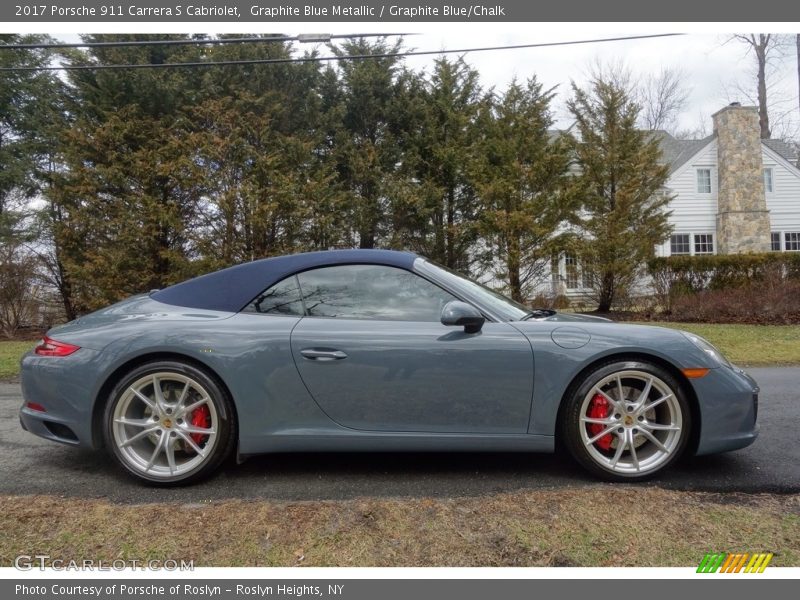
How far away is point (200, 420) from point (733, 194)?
26.3 m

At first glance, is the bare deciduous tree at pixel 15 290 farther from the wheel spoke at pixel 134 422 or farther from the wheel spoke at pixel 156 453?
the wheel spoke at pixel 156 453

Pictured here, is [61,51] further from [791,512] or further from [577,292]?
[791,512]

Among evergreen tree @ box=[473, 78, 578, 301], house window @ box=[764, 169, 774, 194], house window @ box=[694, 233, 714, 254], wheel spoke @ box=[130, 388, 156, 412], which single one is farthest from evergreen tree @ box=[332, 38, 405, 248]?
house window @ box=[764, 169, 774, 194]

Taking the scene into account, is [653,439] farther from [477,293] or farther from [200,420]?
[200,420]

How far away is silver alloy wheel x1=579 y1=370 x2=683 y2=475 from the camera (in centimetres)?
287

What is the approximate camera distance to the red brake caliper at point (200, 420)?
2.95m

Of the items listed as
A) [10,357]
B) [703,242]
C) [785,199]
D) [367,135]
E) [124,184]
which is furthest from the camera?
[785,199]

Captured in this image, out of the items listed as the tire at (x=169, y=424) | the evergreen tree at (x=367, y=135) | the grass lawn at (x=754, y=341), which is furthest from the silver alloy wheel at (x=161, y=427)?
the evergreen tree at (x=367, y=135)

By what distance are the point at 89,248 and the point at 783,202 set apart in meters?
28.2

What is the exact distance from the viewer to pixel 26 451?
3.61m

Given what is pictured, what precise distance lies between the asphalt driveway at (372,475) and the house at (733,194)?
2140 cm

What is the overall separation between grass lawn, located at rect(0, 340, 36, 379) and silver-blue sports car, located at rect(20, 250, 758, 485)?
4945mm

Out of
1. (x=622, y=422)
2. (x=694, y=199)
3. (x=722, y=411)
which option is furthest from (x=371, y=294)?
(x=694, y=199)

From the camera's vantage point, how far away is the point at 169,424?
292cm
